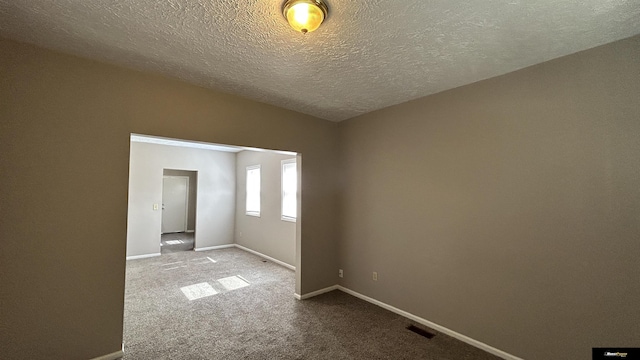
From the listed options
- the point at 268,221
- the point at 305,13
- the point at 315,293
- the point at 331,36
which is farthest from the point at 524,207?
the point at 268,221

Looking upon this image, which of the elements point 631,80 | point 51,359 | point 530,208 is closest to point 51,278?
point 51,359

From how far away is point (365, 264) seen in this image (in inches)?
142

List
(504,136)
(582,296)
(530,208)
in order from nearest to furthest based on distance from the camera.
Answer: (582,296), (530,208), (504,136)

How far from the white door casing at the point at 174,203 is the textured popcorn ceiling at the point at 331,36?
7.94 metres

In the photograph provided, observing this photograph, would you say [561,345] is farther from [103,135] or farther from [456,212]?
[103,135]

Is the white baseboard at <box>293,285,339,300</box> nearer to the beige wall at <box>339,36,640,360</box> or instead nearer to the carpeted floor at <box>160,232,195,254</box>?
the beige wall at <box>339,36,640,360</box>

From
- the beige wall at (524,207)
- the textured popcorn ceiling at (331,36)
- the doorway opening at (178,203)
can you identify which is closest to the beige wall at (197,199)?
the doorway opening at (178,203)

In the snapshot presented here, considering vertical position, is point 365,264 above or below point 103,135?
below

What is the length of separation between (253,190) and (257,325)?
13.6ft

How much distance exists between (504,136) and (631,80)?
83 centimetres

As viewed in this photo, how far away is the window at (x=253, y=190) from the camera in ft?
21.0

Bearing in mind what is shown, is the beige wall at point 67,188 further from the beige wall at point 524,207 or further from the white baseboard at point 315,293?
the beige wall at point 524,207

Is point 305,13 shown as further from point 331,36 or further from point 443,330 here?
point 443,330

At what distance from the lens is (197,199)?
6.57 m
